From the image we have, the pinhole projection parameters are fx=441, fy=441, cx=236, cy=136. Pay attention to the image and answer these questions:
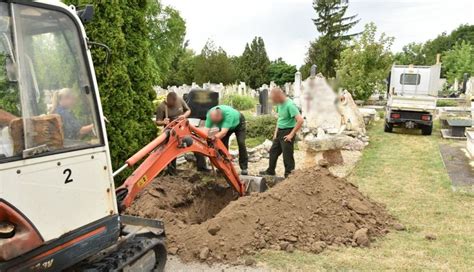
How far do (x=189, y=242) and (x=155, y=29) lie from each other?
28.2 metres

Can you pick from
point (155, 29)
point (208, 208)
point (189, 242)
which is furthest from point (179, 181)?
point (155, 29)

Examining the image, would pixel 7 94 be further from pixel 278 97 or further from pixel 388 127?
pixel 388 127

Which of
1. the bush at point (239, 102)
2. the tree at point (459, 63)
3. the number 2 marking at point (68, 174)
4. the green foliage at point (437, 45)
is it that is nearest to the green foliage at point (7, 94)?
the number 2 marking at point (68, 174)

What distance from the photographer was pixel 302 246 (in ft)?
16.5

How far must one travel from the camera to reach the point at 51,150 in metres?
2.90

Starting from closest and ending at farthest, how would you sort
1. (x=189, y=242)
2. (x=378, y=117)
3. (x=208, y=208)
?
(x=189, y=242) → (x=208, y=208) → (x=378, y=117)

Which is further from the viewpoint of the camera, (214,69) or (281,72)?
(281,72)

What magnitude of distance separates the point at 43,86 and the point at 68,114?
26 centimetres

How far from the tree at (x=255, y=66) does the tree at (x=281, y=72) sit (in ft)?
2.48

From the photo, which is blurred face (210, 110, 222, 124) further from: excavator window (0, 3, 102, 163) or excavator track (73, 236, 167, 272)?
excavator window (0, 3, 102, 163)

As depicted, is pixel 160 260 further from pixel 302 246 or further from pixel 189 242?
pixel 302 246

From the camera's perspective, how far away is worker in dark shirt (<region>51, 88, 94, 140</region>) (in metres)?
3.03

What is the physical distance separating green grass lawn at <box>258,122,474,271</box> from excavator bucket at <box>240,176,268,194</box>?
196cm

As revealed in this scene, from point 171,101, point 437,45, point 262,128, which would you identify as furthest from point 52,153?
point 437,45
